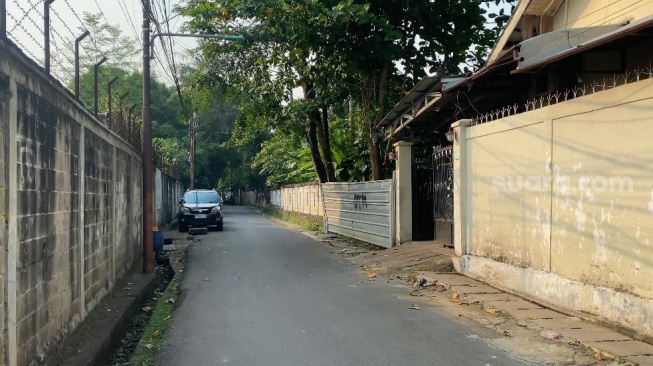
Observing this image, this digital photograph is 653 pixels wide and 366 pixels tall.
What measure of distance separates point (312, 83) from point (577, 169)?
12.0 m

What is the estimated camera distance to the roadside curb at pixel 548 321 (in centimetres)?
524

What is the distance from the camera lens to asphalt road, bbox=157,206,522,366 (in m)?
5.47

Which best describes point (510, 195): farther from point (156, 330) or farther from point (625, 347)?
point (156, 330)

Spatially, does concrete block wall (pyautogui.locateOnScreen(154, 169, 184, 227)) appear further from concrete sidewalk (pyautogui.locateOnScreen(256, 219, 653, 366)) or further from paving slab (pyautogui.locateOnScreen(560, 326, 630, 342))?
paving slab (pyautogui.locateOnScreen(560, 326, 630, 342))

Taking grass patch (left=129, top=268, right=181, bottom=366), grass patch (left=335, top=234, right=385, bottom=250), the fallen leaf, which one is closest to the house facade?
the fallen leaf

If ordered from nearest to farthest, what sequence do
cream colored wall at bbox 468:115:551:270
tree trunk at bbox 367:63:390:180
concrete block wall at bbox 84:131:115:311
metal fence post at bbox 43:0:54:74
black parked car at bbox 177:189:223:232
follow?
metal fence post at bbox 43:0:54:74 → concrete block wall at bbox 84:131:115:311 → cream colored wall at bbox 468:115:551:270 → tree trunk at bbox 367:63:390:180 → black parked car at bbox 177:189:223:232

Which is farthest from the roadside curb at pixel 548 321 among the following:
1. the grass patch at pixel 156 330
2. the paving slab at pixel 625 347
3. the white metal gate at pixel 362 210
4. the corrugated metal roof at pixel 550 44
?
the white metal gate at pixel 362 210

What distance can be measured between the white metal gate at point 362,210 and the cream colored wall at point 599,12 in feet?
18.2

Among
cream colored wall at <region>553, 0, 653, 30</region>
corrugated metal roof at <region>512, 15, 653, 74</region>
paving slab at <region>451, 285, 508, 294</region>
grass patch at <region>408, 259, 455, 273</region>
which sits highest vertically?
cream colored wall at <region>553, 0, 653, 30</region>

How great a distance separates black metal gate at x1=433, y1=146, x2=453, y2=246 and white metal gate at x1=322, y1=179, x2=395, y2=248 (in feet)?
5.38

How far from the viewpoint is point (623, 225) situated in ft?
19.5

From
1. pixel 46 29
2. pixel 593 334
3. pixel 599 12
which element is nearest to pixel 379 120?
pixel 599 12

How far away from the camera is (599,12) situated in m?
9.01

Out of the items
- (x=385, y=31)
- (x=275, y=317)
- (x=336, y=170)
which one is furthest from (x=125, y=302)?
(x=336, y=170)
